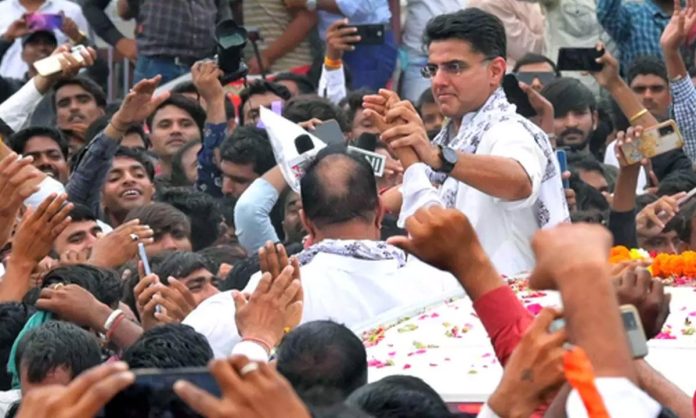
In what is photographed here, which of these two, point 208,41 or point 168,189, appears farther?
point 208,41

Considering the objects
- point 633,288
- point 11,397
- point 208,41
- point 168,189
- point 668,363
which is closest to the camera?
point 633,288

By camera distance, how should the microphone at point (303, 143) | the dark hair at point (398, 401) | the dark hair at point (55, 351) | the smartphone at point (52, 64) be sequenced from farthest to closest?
the smartphone at point (52, 64), the microphone at point (303, 143), the dark hair at point (55, 351), the dark hair at point (398, 401)

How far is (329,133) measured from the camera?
30.8 ft

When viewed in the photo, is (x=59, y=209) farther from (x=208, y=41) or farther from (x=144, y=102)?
(x=208, y=41)

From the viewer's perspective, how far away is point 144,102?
1048 centimetres

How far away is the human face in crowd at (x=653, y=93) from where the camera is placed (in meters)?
13.0

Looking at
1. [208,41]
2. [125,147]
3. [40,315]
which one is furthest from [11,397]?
[208,41]

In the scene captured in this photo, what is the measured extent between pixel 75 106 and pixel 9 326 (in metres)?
5.73

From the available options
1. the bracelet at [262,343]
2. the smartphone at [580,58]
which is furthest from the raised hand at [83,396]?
the smartphone at [580,58]

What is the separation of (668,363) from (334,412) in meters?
1.64

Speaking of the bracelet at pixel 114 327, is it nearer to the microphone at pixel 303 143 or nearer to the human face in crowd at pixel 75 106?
the microphone at pixel 303 143

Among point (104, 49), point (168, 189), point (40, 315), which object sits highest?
point (40, 315)

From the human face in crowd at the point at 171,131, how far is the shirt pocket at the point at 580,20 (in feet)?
10.4

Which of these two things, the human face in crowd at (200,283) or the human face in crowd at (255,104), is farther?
the human face in crowd at (255,104)
